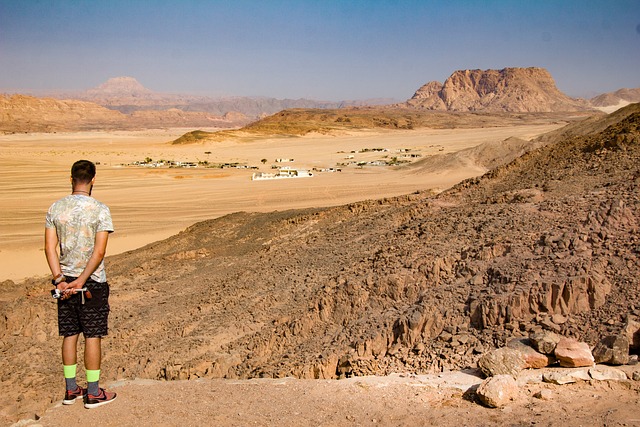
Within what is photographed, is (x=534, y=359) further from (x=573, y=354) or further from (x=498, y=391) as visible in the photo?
(x=498, y=391)

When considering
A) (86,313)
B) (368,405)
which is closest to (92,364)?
(86,313)

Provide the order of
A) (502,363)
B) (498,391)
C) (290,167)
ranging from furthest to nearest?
1. (290,167)
2. (502,363)
3. (498,391)

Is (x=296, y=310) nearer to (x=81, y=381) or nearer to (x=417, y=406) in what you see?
(x=81, y=381)

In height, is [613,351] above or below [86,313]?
below

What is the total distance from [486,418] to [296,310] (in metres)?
3.57

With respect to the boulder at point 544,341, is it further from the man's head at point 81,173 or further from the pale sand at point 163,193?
the pale sand at point 163,193

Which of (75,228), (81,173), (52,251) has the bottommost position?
(52,251)

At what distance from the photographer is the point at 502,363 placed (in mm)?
5016

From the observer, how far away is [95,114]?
14312cm

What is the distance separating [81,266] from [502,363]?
346 cm

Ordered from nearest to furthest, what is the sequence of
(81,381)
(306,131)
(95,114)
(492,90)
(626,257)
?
(626,257) → (81,381) → (306,131) → (95,114) → (492,90)

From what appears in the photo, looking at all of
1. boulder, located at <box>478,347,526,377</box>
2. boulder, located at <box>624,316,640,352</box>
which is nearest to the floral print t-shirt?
boulder, located at <box>478,347,526,377</box>

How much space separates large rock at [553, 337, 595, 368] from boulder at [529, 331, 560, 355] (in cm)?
5

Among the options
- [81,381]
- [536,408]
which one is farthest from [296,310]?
[536,408]
